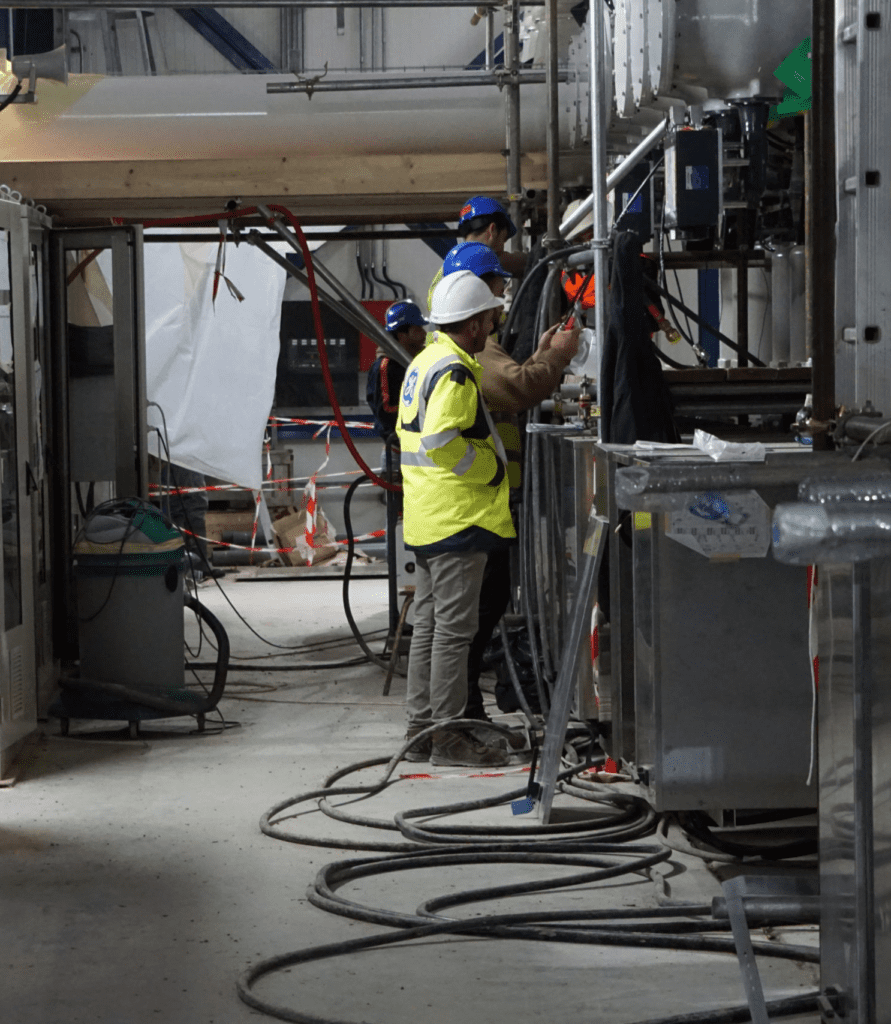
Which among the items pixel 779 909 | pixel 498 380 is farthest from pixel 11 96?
pixel 779 909

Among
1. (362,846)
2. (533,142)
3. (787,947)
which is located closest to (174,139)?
(533,142)

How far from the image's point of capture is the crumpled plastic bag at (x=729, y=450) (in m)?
3.07

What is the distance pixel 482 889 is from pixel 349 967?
1.73 feet

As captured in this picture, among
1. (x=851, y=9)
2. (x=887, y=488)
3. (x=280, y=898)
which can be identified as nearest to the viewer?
(x=887, y=488)

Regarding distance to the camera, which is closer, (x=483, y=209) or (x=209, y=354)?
(x=483, y=209)

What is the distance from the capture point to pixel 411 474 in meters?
5.09

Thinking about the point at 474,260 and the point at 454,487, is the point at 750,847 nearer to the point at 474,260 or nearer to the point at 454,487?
the point at 454,487

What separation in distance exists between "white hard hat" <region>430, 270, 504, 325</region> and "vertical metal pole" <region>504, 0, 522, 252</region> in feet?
3.40

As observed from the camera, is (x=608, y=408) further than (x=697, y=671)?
Yes

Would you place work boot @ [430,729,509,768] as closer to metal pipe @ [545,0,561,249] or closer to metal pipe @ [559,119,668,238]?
metal pipe @ [545,0,561,249]

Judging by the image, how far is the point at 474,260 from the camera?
5223mm

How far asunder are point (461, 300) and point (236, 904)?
2.31 meters

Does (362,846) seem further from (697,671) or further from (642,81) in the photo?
(642,81)

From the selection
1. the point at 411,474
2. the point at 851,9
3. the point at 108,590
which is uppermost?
the point at 851,9
